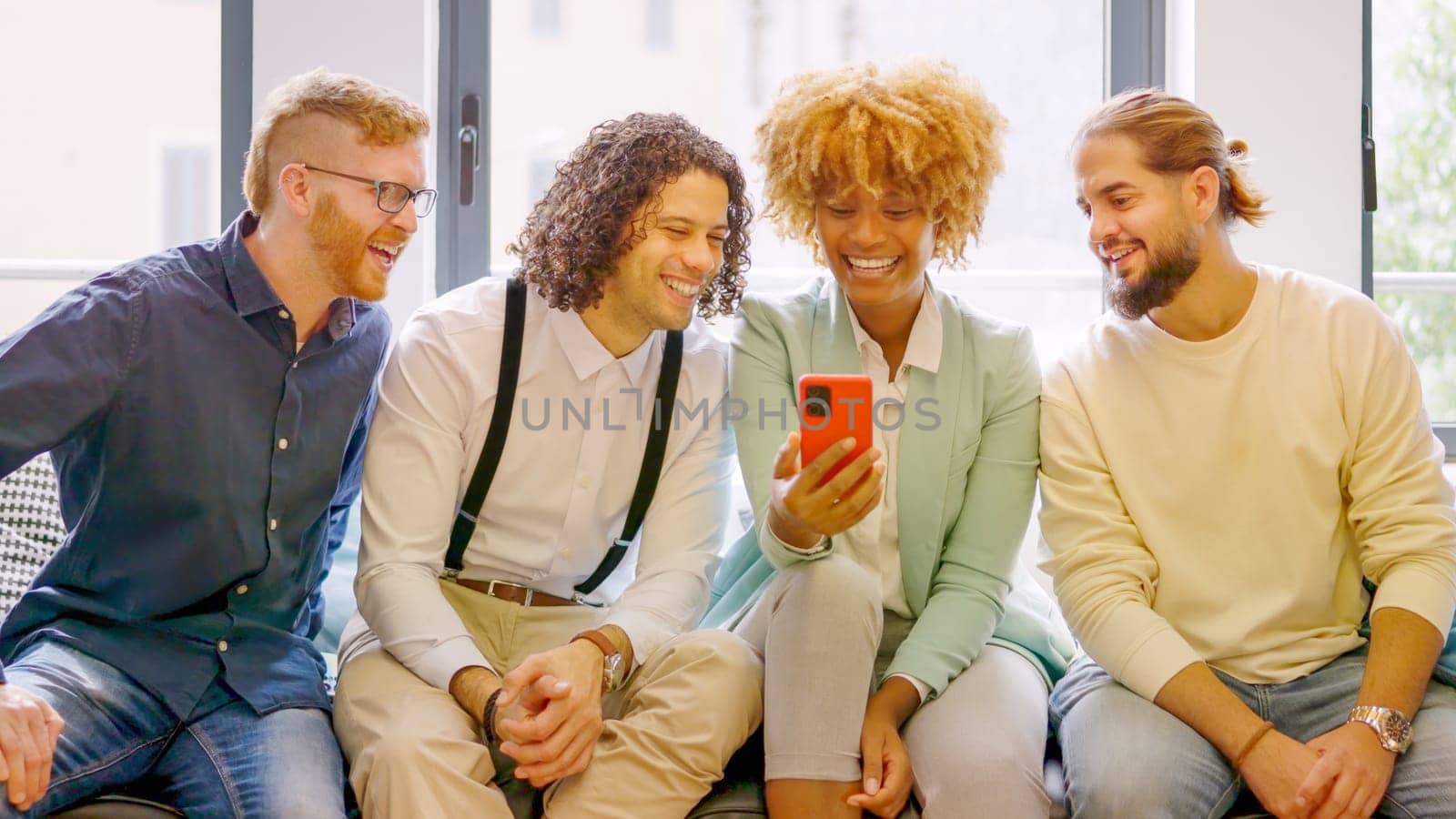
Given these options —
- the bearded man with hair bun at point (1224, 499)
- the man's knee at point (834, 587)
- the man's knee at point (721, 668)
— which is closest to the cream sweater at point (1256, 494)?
the bearded man with hair bun at point (1224, 499)

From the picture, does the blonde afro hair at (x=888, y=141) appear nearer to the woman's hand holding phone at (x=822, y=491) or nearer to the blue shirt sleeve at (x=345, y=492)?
the woman's hand holding phone at (x=822, y=491)

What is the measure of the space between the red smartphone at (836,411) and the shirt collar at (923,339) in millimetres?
392

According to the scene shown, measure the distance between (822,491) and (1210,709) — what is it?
0.67 meters

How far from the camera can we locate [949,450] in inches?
85.2

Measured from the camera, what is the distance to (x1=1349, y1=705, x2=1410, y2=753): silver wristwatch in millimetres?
1830

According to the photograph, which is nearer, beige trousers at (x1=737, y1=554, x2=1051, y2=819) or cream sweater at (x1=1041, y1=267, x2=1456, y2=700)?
beige trousers at (x1=737, y1=554, x2=1051, y2=819)

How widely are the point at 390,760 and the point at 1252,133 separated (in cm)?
249

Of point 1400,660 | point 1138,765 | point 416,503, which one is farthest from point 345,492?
point 1400,660

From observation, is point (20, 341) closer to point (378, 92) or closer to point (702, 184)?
point (378, 92)

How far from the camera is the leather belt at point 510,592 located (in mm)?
2168

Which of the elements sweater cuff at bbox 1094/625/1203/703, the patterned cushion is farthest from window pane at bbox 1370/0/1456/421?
the patterned cushion

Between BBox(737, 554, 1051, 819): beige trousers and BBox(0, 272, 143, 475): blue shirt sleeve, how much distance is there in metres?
1.04

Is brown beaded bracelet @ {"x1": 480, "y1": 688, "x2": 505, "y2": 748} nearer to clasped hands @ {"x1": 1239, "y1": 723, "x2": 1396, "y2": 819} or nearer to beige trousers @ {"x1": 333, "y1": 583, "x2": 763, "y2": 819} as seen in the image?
beige trousers @ {"x1": 333, "y1": 583, "x2": 763, "y2": 819}

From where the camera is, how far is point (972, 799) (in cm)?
178
